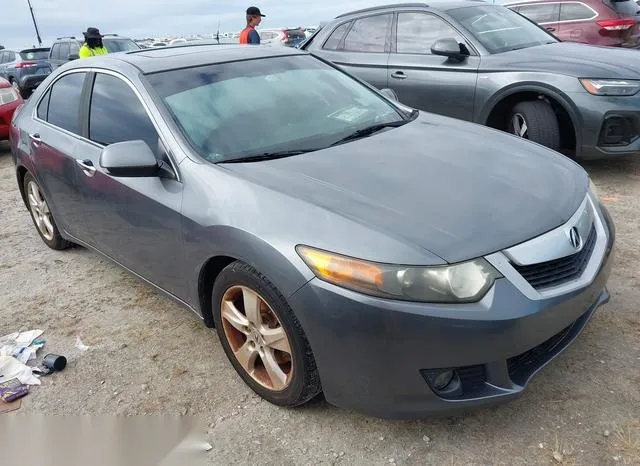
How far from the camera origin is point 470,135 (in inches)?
122

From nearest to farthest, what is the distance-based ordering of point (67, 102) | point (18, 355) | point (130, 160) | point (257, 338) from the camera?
point (257, 338) < point (130, 160) < point (18, 355) < point (67, 102)

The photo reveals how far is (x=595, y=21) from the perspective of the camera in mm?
Answer: 7820

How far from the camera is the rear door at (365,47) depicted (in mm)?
6258

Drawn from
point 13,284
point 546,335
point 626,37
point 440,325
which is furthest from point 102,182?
point 626,37

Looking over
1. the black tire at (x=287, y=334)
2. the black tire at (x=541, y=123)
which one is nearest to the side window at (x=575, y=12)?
the black tire at (x=541, y=123)

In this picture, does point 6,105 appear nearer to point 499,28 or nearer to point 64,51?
point 499,28

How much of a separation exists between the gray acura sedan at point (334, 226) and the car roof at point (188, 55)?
21 millimetres

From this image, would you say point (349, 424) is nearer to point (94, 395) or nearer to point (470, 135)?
point (94, 395)

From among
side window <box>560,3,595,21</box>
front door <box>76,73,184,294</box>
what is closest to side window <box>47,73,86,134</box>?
front door <box>76,73,184,294</box>

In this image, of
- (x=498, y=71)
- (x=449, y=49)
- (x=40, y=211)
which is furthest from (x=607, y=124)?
(x=40, y=211)

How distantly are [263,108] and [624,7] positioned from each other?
6882mm

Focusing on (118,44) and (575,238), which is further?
(118,44)

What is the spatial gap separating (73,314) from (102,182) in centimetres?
95

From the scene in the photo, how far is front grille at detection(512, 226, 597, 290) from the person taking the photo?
2.08 m
